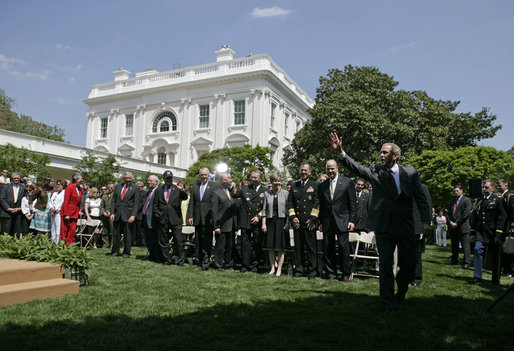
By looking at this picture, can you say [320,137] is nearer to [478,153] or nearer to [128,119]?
[478,153]

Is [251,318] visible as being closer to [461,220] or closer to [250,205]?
[250,205]

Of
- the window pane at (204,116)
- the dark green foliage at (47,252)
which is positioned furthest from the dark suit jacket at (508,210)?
the window pane at (204,116)

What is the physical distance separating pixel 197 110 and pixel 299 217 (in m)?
37.1

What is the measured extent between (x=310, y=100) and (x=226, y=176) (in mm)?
44645

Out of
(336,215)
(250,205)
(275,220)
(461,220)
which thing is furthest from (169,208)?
(461,220)

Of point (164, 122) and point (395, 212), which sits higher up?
point (164, 122)

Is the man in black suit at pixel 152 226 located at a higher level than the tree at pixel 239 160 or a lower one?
lower

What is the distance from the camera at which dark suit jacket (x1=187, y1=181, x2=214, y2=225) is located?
8781mm

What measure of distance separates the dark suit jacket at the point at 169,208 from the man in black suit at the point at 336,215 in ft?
12.0

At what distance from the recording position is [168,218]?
9.44 meters

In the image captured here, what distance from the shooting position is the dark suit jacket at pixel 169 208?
942 centimetres

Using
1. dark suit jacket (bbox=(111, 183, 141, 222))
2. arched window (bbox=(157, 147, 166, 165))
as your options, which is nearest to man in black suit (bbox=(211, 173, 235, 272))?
dark suit jacket (bbox=(111, 183, 141, 222))

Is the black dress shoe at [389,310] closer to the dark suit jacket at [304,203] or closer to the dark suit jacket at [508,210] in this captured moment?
Answer: the dark suit jacket at [304,203]

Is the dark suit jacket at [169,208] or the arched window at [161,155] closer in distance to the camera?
the dark suit jacket at [169,208]
